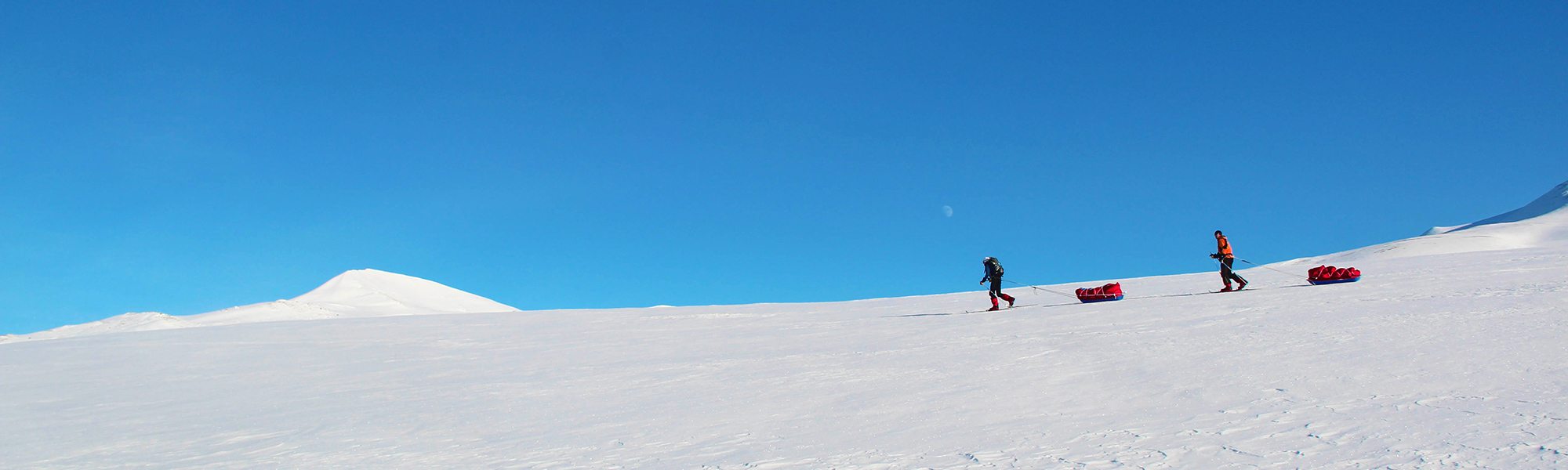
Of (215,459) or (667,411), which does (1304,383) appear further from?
(215,459)

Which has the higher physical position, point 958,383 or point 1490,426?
point 958,383

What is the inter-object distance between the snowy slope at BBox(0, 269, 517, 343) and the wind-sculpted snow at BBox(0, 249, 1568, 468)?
37702mm

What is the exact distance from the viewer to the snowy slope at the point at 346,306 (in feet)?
176

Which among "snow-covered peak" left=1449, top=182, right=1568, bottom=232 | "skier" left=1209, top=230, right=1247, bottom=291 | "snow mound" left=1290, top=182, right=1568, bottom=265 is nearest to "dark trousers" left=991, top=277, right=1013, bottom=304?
"skier" left=1209, top=230, right=1247, bottom=291

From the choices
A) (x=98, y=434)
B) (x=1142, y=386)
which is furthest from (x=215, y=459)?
(x=1142, y=386)

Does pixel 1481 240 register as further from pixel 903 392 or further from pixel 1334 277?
pixel 903 392

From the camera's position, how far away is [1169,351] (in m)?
10.7

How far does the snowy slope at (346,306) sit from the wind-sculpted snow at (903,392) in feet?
124

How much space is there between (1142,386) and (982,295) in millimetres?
16374

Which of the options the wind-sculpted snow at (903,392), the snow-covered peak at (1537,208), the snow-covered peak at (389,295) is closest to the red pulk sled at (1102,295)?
the wind-sculpted snow at (903,392)

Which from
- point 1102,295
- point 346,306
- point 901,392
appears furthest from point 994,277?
point 346,306

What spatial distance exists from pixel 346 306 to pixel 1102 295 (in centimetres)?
6839

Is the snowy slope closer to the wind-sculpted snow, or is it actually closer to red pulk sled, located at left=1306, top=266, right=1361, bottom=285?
the wind-sculpted snow

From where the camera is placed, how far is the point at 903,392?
9.53m
